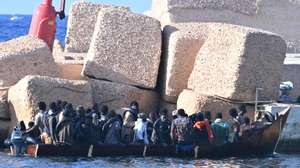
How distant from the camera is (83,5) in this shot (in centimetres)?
3419

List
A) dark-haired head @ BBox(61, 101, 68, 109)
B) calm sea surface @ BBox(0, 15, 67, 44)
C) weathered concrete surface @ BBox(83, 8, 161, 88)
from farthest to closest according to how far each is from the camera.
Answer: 1. calm sea surface @ BBox(0, 15, 67, 44)
2. weathered concrete surface @ BBox(83, 8, 161, 88)
3. dark-haired head @ BBox(61, 101, 68, 109)

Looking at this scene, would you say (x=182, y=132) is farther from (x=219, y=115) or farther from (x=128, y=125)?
(x=128, y=125)

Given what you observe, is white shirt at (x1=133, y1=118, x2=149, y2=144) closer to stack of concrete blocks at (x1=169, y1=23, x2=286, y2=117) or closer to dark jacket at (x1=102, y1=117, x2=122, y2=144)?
dark jacket at (x1=102, y1=117, x2=122, y2=144)

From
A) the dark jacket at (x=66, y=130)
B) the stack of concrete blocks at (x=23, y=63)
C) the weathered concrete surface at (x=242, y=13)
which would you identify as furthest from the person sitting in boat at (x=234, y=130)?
the weathered concrete surface at (x=242, y=13)

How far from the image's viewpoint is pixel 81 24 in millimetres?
34094

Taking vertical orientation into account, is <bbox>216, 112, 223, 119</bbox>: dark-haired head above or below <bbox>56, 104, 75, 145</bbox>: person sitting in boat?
above

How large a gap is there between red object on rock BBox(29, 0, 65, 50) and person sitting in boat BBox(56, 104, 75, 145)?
18.6ft

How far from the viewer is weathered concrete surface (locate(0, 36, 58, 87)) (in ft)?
99.9

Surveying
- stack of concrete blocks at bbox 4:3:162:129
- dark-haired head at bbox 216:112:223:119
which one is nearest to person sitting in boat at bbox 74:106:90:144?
stack of concrete blocks at bbox 4:3:162:129

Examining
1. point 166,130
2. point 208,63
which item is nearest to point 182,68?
point 208,63

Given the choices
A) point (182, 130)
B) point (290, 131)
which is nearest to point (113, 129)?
point (182, 130)

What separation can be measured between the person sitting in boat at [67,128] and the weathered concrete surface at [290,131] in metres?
4.58

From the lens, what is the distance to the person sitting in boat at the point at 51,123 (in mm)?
28062

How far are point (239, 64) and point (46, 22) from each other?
5.92m
